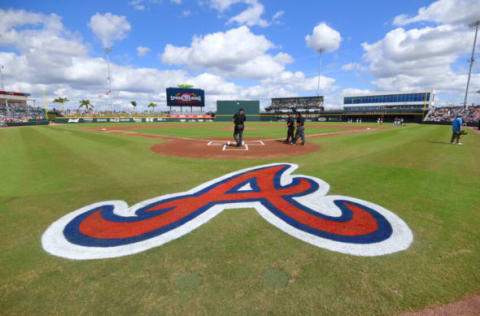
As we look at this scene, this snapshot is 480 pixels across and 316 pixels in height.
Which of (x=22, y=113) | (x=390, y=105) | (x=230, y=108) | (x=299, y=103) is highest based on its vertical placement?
(x=299, y=103)

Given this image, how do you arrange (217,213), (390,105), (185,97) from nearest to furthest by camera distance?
(217,213)
(185,97)
(390,105)

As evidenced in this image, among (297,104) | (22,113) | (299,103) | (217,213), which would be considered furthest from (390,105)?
(22,113)

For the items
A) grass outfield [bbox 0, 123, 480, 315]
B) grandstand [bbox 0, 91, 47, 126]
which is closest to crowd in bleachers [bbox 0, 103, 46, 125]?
grandstand [bbox 0, 91, 47, 126]

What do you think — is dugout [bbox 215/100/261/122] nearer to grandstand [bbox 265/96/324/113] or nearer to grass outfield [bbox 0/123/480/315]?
grandstand [bbox 265/96/324/113]

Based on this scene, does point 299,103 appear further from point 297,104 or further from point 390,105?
point 390,105

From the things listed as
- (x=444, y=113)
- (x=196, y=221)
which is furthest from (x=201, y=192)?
(x=444, y=113)

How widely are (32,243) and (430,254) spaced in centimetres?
549

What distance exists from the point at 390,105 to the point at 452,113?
37675 millimetres

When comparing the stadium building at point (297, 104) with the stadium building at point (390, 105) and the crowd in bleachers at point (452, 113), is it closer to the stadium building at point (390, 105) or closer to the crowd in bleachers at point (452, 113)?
the stadium building at point (390, 105)

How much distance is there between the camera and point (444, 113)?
2122 inches

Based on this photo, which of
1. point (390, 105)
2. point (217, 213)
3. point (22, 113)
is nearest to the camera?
point (217, 213)

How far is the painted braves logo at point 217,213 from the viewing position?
9.98 ft

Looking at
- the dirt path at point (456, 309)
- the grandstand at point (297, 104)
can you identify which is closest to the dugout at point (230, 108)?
the grandstand at point (297, 104)

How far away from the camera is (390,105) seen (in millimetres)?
86438
